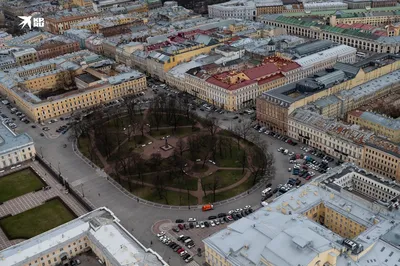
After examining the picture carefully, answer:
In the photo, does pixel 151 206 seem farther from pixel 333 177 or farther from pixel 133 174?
pixel 333 177

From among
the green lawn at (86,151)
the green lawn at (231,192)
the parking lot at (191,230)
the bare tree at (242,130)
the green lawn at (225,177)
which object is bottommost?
the parking lot at (191,230)

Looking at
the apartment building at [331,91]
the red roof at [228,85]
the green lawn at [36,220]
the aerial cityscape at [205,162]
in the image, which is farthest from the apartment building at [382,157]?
the green lawn at [36,220]

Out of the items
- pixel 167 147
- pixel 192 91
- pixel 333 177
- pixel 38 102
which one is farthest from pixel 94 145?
pixel 333 177

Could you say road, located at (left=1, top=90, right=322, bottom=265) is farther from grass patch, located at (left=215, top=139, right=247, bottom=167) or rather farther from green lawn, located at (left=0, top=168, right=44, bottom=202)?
grass patch, located at (left=215, top=139, right=247, bottom=167)

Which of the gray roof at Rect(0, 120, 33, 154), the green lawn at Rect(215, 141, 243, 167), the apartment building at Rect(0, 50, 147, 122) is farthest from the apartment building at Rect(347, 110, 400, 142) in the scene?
the gray roof at Rect(0, 120, 33, 154)

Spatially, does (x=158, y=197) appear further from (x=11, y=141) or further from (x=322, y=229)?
(x=11, y=141)

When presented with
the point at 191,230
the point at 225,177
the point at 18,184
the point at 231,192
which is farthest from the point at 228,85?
the point at 18,184

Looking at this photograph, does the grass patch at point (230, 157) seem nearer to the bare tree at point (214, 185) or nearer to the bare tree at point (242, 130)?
the bare tree at point (242, 130)
